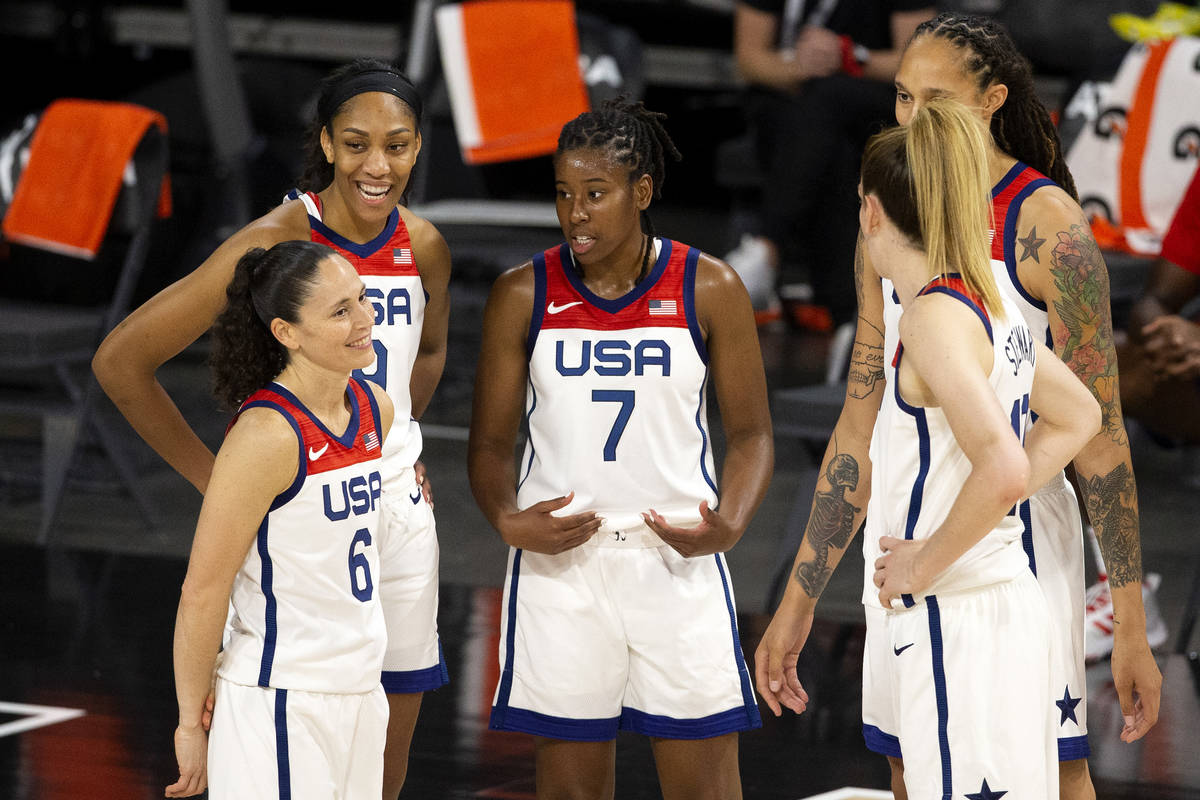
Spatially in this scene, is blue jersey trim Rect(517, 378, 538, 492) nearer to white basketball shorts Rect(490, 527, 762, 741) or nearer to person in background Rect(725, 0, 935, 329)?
white basketball shorts Rect(490, 527, 762, 741)

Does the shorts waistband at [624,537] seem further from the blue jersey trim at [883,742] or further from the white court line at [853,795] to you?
the white court line at [853,795]

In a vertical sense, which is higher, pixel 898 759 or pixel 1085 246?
pixel 1085 246

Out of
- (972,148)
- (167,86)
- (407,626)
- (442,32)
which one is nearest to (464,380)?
(442,32)

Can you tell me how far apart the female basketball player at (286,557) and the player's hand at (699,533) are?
0.47 metres

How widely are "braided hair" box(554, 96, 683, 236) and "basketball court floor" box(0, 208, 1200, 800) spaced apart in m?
1.41

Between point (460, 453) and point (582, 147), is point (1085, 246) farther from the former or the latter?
point (460, 453)

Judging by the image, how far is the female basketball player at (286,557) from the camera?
2.46m

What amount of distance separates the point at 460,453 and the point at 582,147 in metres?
4.12

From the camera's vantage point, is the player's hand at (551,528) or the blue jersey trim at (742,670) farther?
the blue jersey trim at (742,670)

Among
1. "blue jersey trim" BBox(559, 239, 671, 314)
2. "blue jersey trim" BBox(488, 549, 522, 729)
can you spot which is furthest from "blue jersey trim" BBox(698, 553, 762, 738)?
"blue jersey trim" BBox(559, 239, 671, 314)

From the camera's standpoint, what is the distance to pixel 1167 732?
4145mm

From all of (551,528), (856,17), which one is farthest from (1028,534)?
(856,17)

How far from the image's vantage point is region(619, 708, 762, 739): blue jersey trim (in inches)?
112

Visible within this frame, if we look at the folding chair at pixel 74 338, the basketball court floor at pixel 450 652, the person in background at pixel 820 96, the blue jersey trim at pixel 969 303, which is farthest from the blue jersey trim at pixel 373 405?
the person in background at pixel 820 96
